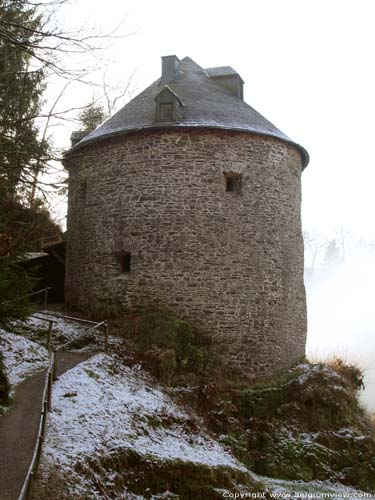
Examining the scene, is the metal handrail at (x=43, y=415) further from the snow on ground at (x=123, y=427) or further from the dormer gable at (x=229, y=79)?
the dormer gable at (x=229, y=79)

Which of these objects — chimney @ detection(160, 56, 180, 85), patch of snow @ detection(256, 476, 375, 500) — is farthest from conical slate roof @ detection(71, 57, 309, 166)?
patch of snow @ detection(256, 476, 375, 500)

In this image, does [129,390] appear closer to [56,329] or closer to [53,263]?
[56,329]

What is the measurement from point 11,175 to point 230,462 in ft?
22.1

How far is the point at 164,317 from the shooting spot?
14.3 m

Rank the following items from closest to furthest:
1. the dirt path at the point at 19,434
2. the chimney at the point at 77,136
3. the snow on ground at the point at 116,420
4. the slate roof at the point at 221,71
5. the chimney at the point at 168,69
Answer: the dirt path at the point at 19,434, the snow on ground at the point at 116,420, the chimney at the point at 168,69, the slate roof at the point at 221,71, the chimney at the point at 77,136

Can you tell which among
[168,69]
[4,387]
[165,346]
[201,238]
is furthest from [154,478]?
[168,69]

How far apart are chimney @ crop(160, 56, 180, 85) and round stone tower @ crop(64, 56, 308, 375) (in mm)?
2253

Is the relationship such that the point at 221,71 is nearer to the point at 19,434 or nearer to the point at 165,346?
the point at 165,346

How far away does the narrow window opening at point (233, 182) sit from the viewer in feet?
51.2

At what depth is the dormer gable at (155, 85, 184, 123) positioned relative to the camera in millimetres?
15578

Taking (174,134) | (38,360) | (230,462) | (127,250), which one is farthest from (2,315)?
(174,134)

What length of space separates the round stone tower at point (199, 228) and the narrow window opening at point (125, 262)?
0.04 metres

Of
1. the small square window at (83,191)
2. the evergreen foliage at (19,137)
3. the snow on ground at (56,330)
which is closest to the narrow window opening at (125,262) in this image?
the snow on ground at (56,330)

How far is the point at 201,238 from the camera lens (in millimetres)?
15039
